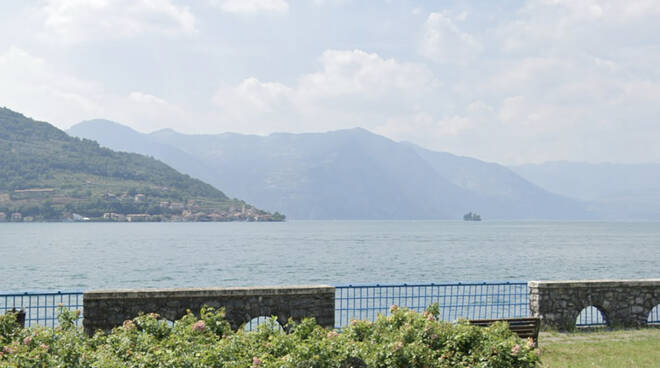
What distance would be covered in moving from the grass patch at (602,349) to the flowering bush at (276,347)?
8.27 ft

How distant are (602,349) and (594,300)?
3043 mm

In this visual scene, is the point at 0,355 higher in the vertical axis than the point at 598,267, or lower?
higher

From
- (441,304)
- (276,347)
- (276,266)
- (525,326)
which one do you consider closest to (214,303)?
(276,347)

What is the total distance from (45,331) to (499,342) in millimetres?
6606

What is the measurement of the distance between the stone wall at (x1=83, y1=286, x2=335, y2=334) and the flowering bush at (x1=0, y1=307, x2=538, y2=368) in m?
3.06

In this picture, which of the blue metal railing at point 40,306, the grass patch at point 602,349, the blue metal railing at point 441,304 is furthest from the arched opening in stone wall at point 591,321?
the blue metal railing at point 40,306

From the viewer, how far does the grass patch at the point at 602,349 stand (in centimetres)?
1153

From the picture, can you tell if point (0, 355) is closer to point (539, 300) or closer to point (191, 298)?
point (191, 298)

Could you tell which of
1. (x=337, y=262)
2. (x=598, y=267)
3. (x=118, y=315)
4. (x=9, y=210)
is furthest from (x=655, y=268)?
(x=9, y=210)

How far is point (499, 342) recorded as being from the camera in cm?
853

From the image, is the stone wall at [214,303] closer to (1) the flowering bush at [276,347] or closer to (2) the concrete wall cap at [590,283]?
(1) the flowering bush at [276,347]

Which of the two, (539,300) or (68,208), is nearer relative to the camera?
(539,300)

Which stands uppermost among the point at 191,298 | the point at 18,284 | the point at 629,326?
the point at 191,298

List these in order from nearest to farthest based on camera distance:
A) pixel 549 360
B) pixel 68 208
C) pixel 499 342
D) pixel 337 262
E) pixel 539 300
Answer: pixel 499 342
pixel 549 360
pixel 539 300
pixel 337 262
pixel 68 208
